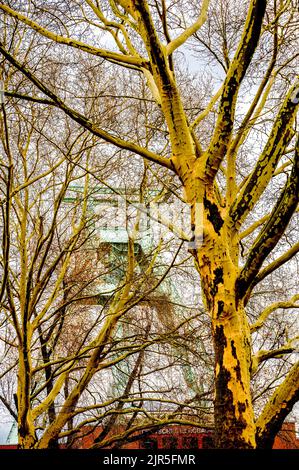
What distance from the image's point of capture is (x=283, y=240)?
6008 millimetres

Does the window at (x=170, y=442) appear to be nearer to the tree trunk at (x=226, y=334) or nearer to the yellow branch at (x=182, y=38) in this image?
the tree trunk at (x=226, y=334)

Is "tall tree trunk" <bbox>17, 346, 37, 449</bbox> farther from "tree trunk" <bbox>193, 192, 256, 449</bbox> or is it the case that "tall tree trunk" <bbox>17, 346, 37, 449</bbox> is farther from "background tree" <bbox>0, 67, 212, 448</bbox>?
"tree trunk" <bbox>193, 192, 256, 449</bbox>

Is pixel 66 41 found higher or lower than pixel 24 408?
higher

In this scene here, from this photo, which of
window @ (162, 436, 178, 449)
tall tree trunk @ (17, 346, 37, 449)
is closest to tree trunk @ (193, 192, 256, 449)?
tall tree trunk @ (17, 346, 37, 449)

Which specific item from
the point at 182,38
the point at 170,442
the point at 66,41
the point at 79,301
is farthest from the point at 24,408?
the point at 170,442

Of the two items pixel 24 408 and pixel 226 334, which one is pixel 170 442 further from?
pixel 226 334

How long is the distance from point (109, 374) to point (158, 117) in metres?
4.60

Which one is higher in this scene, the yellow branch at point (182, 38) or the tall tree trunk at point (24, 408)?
the yellow branch at point (182, 38)

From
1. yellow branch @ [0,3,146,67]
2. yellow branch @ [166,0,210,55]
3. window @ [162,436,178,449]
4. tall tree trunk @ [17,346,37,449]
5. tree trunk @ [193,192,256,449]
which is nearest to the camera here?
tree trunk @ [193,192,256,449]

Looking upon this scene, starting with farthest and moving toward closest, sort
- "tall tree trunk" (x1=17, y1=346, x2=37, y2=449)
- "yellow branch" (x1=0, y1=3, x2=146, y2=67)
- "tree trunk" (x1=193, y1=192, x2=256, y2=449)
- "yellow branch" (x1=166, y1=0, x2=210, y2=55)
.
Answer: "tall tree trunk" (x1=17, y1=346, x2=37, y2=449), "yellow branch" (x1=166, y1=0, x2=210, y2=55), "yellow branch" (x1=0, y1=3, x2=146, y2=67), "tree trunk" (x1=193, y1=192, x2=256, y2=449)

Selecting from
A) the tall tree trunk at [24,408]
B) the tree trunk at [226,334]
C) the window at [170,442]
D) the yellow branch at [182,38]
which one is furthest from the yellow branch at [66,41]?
the window at [170,442]

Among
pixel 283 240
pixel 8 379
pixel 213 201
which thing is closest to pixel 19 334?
pixel 213 201

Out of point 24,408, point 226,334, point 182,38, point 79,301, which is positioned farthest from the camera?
point 79,301
